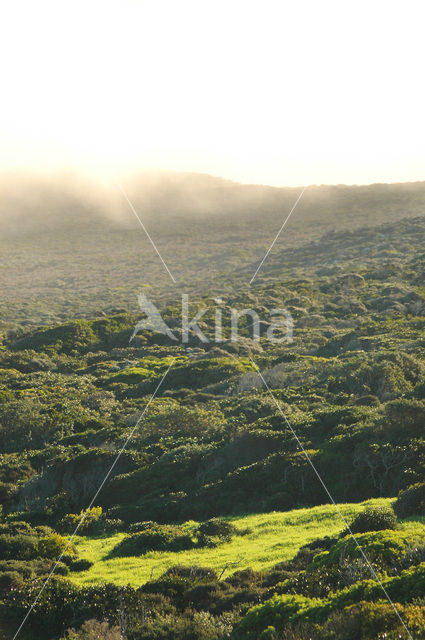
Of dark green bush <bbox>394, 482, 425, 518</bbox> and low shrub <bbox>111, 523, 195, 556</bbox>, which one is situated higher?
dark green bush <bbox>394, 482, 425, 518</bbox>

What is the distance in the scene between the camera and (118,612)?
11.7 metres

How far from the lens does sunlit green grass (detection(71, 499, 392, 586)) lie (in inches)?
561

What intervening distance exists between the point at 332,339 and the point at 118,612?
33.1 metres

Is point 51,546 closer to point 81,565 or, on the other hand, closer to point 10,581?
point 81,565

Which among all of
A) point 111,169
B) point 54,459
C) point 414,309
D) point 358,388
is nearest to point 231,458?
point 54,459

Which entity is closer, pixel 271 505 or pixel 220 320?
pixel 271 505

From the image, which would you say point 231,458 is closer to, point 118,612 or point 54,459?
point 54,459

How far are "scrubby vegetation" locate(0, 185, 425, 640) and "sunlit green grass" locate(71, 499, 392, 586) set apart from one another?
0.24ft

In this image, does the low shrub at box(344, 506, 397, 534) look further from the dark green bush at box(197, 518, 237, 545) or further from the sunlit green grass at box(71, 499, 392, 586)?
the dark green bush at box(197, 518, 237, 545)

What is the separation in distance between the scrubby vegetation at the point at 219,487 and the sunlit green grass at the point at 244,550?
2.9 inches

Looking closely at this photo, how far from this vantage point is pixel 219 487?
20.6 metres

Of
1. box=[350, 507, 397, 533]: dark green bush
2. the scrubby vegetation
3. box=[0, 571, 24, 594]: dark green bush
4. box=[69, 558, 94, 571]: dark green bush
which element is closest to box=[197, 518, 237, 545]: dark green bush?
the scrubby vegetation

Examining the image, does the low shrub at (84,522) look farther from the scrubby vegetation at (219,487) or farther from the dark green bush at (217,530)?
the dark green bush at (217,530)

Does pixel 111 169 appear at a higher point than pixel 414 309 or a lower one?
higher
